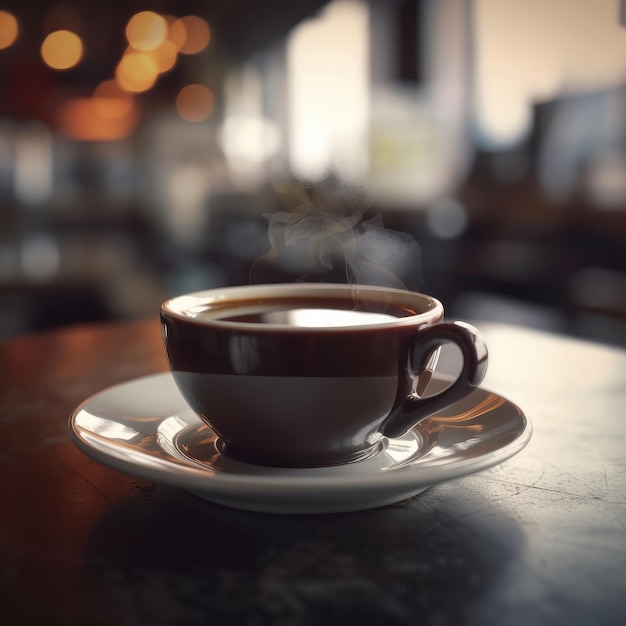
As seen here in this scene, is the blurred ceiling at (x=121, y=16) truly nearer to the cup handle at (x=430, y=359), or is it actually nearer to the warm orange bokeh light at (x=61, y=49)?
the warm orange bokeh light at (x=61, y=49)

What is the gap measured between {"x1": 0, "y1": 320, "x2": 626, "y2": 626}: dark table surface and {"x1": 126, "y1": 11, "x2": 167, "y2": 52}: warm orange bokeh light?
3.79 m

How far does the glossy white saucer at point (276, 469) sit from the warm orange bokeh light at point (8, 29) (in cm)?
557

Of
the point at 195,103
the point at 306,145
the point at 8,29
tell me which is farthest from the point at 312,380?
the point at 195,103

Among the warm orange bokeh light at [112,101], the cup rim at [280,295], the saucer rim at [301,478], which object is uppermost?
the warm orange bokeh light at [112,101]

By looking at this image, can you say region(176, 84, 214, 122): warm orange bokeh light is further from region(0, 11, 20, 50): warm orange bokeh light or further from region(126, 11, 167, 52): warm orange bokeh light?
region(126, 11, 167, 52): warm orange bokeh light

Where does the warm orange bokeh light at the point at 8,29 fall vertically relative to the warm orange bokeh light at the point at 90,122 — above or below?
above

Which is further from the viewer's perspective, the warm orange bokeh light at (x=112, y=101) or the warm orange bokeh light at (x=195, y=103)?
the warm orange bokeh light at (x=195, y=103)

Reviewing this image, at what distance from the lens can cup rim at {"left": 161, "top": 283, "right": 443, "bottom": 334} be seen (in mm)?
447

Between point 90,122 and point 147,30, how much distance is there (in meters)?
2.61

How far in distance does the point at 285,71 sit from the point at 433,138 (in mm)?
1885

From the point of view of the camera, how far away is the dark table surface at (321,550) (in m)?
0.32

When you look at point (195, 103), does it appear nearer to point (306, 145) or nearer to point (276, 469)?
point (306, 145)

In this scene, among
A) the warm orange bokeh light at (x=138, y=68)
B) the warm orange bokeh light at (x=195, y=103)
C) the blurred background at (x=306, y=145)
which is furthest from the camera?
the warm orange bokeh light at (x=195, y=103)

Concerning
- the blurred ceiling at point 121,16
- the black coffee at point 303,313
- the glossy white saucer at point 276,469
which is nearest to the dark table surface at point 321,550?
the glossy white saucer at point 276,469
